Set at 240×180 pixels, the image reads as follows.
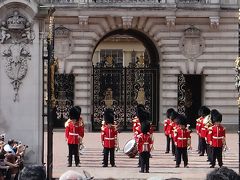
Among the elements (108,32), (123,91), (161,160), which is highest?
(108,32)

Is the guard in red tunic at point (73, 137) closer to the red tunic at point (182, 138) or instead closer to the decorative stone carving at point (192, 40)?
the red tunic at point (182, 138)

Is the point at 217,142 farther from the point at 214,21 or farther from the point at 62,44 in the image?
the point at 62,44

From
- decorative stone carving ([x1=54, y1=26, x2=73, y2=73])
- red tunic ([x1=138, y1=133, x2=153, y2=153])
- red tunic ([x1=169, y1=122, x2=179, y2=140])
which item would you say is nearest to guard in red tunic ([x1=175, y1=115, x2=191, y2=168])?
red tunic ([x1=169, y1=122, x2=179, y2=140])

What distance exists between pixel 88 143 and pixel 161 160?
4.54m

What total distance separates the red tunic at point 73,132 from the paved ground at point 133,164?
0.58m

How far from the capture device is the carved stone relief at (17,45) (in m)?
13.6

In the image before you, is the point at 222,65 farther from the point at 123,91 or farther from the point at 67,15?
the point at 67,15

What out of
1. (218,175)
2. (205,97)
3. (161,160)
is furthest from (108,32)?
(218,175)

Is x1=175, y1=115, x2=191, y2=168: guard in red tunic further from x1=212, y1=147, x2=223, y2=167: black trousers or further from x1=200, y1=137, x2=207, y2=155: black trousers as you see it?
x1=200, y1=137, x2=207, y2=155: black trousers

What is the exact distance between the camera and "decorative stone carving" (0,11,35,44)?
536 inches

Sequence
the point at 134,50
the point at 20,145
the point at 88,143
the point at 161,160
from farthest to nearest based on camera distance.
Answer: the point at 134,50
the point at 88,143
the point at 161,160
the point at 20,145

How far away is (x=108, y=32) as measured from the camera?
2806cm

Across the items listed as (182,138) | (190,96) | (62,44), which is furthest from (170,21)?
(182,138)

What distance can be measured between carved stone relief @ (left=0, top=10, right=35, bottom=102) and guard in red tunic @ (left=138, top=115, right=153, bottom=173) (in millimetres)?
3314
